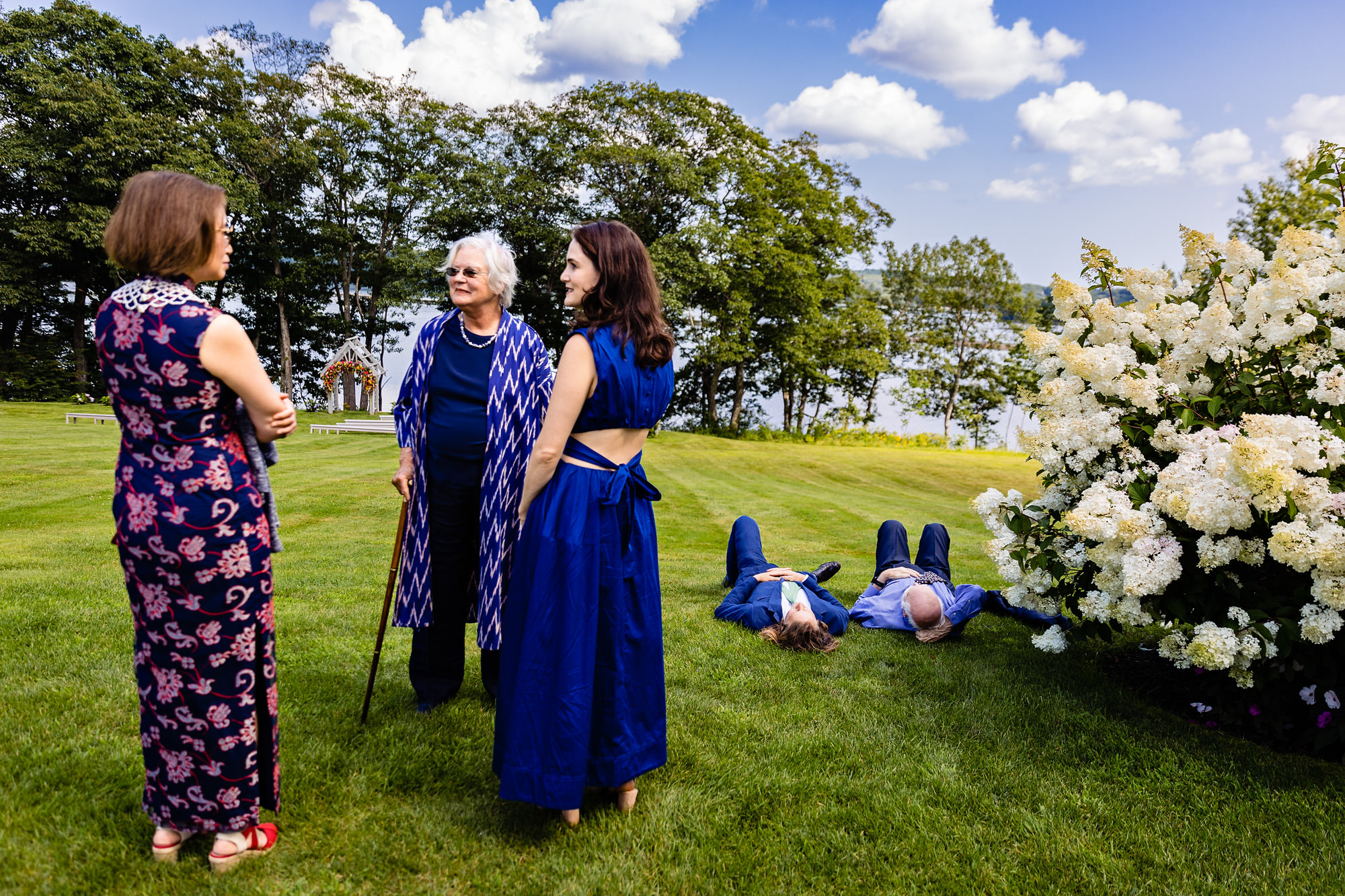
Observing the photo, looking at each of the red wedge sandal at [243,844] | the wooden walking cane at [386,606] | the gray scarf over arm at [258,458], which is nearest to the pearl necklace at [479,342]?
the wooden walking cane at [386,606]

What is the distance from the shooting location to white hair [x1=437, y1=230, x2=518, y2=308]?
339cm

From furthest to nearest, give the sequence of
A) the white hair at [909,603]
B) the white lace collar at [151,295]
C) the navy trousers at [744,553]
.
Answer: the navy trousers at [744,553], the white hair at [909,603], the white lace collar at [151,295]

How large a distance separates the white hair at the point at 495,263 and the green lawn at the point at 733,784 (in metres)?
2.05

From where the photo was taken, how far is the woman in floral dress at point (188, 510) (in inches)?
84.4

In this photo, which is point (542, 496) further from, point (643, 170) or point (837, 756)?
point (643, 170)

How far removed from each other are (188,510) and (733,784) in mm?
2282

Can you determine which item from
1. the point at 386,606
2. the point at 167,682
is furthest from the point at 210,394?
the point at 386,606

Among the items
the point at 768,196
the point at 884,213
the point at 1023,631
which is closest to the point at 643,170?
the point at 768,196

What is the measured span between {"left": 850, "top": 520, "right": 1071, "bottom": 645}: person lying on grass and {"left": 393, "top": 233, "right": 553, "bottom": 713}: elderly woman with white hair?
304 centimetres

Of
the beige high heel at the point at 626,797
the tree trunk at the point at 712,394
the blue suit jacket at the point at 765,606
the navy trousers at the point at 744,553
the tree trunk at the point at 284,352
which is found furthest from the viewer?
the tree trunk at the point at 284,352

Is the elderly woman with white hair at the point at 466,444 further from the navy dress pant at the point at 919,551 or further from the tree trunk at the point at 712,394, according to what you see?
the tree trunk at the point at 712,394

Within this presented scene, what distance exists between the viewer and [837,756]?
3.42 m

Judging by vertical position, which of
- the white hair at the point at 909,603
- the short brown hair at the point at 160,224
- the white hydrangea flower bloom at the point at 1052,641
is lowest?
the white hair at the point at 909,603

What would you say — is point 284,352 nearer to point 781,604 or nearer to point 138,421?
point 781,604
